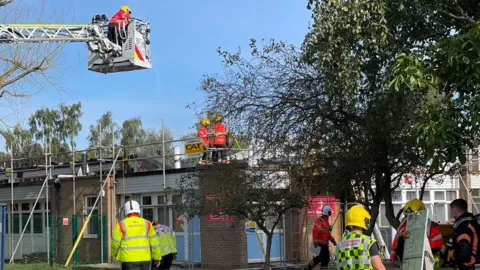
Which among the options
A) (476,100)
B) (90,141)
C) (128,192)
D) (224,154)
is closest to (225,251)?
(224,154)

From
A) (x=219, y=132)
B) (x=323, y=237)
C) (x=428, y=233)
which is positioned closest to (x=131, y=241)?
(x=428, y=233)

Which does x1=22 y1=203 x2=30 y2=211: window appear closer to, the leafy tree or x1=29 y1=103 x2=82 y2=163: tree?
the leafy tree

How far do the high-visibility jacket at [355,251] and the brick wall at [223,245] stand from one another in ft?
44.5

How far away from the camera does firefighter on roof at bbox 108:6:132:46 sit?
15.4 metres

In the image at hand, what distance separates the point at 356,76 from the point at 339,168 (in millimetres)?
3288

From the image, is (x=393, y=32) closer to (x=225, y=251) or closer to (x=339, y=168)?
(x=339, y=168)

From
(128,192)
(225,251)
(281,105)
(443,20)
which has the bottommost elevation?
(225,251)

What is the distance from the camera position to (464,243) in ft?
26.7

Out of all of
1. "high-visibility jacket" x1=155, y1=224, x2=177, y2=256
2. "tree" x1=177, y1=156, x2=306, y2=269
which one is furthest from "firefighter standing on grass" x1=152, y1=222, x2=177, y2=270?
"tree" x1=177, y1=156, x2=306, y2=269

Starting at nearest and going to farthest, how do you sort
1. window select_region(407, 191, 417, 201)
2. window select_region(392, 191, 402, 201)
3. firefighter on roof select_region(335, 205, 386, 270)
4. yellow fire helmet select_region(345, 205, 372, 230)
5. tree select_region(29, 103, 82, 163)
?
firefighter on roof select_region(335, 205, 386, 270) < yellow fire helmet select_region(345, 205, 372, 230) < window select_region(392, 191, 402, 201) < window select_region(407, 191, 417, 201) < tree select_region(29, 103, 82, 163)

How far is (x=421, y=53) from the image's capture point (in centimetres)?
881

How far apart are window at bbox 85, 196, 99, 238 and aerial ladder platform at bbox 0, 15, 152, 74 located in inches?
381

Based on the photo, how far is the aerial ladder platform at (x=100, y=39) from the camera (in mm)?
15359

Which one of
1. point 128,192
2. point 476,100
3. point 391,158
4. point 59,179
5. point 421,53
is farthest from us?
point 59,179
